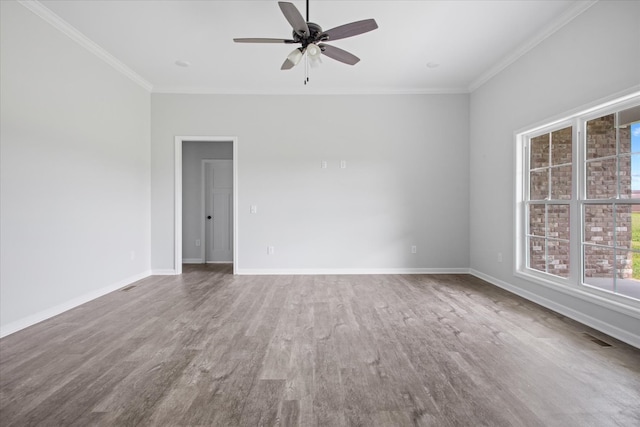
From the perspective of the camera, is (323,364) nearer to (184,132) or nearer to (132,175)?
(132,175)

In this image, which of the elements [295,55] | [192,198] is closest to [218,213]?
[192,198]

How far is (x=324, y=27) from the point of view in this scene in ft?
10.1

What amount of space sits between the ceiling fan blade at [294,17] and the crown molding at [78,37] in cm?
249

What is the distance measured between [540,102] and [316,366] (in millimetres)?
3618

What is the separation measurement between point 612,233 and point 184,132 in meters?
5.53

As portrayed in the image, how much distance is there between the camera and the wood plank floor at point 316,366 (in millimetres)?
1520

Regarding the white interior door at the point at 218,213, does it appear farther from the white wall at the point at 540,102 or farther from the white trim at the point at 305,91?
the white wall at the point at 540,102

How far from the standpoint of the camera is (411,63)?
389cm

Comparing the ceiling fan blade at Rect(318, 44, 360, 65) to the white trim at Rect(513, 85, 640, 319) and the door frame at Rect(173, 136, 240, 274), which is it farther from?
the door frame at Rect(173, 136, 240, 274)

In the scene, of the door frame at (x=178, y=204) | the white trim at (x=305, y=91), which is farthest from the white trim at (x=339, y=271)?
the white trim at (x=305, y=91)

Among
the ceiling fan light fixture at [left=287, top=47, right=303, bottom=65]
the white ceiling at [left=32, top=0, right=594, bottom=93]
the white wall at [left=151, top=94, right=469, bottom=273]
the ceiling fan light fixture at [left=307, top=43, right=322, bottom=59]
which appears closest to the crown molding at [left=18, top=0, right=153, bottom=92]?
the white ceiling at [left=32, top=0, right=594, bottom=93]

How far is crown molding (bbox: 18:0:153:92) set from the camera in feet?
8.91

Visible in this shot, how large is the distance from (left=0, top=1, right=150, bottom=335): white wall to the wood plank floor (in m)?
0.39

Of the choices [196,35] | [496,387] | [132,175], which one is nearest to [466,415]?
[496,387]
